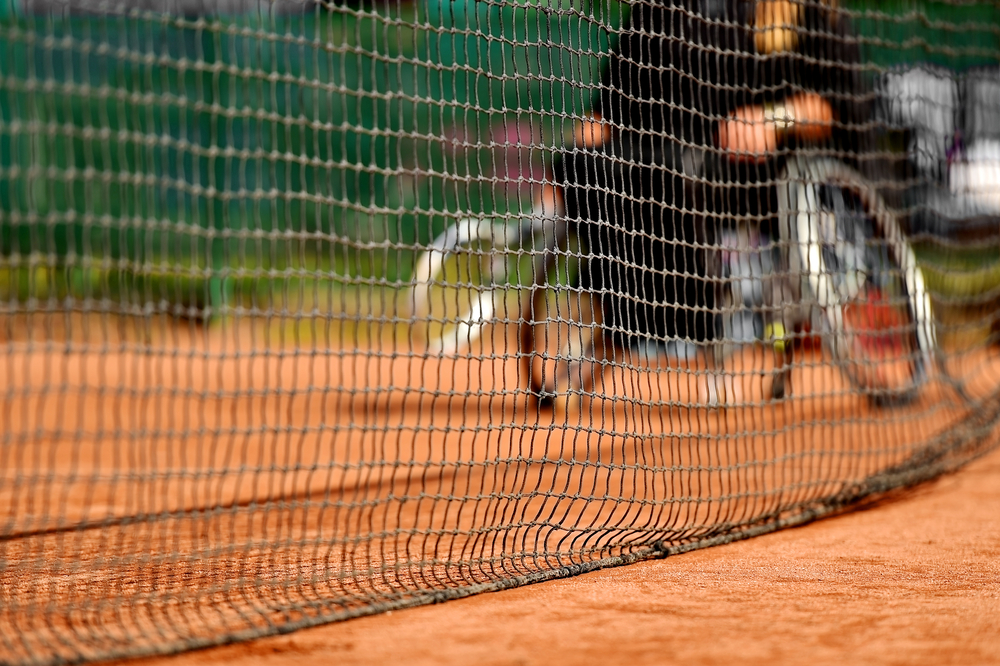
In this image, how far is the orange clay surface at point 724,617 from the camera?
6.40 feet

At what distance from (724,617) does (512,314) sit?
5151mm

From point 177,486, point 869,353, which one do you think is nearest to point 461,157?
A: point 869,353

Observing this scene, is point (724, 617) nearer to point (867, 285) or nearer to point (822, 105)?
point (822, 105)

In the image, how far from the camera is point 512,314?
7293mm

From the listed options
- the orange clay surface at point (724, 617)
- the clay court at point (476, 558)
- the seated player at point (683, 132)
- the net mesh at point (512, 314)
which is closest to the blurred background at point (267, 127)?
the net mesh at point (512, 314)

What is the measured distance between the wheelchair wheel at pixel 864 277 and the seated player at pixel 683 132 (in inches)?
6.8

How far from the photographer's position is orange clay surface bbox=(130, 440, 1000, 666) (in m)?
1.95

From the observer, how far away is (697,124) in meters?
4.36

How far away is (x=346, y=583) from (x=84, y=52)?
1236 mm

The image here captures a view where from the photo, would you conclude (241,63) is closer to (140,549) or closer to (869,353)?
(869,353)

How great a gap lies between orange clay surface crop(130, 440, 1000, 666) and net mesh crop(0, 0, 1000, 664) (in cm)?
11

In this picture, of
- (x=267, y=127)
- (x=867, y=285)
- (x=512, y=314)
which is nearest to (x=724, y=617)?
(x=867, y=285)

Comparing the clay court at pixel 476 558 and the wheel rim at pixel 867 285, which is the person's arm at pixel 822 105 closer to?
the wheel rim at pixel 867 285

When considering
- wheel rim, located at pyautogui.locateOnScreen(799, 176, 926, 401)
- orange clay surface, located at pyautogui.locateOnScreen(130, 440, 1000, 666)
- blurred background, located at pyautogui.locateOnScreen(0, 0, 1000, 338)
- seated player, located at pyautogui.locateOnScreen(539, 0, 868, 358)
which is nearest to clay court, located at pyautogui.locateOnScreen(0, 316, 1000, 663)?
orange clay surface, located at pyautogui.locateOnScreen(130, 440, 1000, 666)
